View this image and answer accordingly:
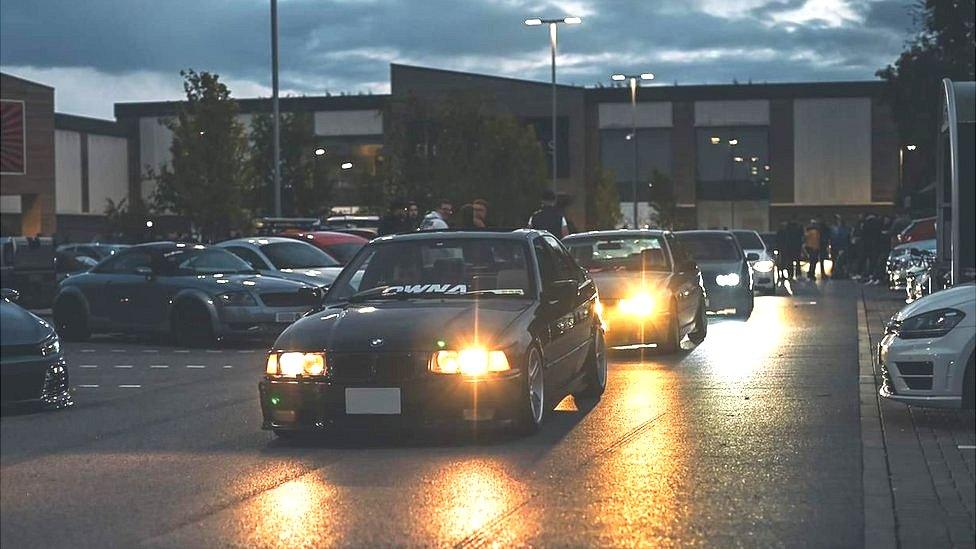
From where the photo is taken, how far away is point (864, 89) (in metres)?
84.6

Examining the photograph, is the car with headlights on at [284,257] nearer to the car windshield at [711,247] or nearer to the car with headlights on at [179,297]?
the car with headlights on at [179,297]

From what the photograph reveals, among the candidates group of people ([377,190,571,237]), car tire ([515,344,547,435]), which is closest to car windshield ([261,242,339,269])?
group of people ([377,190,571,237])

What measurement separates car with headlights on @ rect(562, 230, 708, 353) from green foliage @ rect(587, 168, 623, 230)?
5973 cm

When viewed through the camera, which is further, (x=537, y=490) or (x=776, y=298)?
(x=776, y=298)

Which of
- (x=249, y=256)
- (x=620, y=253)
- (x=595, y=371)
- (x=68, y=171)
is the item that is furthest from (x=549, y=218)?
(x=68, y=171)

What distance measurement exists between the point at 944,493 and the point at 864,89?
7978 centimetres

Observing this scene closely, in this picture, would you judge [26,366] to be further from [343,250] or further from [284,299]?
[343,250]

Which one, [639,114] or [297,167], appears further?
[639,114]

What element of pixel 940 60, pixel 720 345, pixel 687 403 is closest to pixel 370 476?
pixel 687 403

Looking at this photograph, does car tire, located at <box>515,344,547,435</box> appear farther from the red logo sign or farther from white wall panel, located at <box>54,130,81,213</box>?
white wall panel, located at <box>54,130,81,213</box>

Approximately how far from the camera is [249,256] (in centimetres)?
2158

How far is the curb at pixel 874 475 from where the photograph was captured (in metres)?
6.73

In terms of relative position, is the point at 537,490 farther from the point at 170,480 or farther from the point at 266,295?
the point at 266,295

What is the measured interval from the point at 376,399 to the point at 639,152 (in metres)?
81.8
